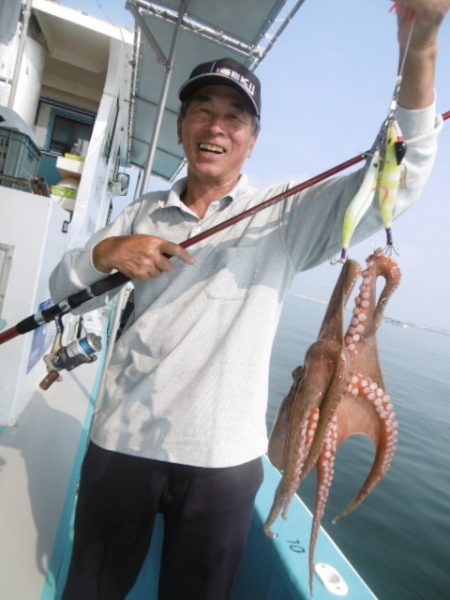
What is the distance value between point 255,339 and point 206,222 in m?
0.67

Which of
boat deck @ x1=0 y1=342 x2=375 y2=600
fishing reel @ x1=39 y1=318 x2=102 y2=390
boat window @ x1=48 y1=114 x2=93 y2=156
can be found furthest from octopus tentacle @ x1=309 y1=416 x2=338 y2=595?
boat window @ x1=48 y1=114 x2=93 y2=156

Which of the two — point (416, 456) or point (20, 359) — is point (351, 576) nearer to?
point (20, 359)

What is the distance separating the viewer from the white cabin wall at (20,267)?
3.49 metres

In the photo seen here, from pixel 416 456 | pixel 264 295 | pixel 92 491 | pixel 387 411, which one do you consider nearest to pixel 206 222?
pixel 264 295

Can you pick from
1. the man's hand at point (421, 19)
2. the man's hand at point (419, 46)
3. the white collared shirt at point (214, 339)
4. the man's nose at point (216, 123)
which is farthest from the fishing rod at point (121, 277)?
the man's nose at point (216, 123)

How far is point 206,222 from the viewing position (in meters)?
2.04

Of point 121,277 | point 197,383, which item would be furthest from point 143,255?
point 197,383

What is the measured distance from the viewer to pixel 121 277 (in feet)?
6.64

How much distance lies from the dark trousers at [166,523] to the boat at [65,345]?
0.64 meters

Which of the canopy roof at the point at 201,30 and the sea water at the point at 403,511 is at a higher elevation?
the canopy roof at the point at 201,30

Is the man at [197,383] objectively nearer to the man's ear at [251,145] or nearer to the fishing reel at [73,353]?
the man's ear at [251,145]

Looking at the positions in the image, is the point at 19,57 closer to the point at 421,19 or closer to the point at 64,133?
the point at 64,133

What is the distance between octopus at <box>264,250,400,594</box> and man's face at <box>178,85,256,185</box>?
100cm

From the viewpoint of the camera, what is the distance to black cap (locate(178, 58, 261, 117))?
191 cm
